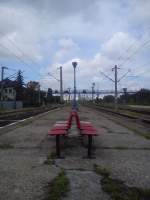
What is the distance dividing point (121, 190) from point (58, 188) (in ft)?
3.42

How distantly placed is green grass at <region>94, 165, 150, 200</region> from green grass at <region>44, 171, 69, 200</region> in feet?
2.15

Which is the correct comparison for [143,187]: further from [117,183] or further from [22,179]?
[22,179]

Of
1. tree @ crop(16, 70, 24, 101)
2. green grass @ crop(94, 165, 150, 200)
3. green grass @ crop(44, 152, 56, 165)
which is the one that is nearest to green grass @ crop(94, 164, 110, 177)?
green grass @ crop(94, 165, 150, 200)

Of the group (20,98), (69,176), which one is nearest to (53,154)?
(69,176)

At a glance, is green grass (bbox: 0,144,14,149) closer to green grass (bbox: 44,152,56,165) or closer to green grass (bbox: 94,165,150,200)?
green grass (bbox: 44,152,56,165)

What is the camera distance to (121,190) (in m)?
5.79

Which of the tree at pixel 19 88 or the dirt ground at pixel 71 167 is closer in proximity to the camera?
the dirt ground at pixel 71 167

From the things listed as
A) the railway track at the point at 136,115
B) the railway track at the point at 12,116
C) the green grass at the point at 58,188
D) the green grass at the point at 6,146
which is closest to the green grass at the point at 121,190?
the green grass at the point at 58,188

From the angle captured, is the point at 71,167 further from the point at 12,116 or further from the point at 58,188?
the point at 12,116

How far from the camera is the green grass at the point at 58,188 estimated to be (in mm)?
5344

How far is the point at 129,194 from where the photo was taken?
5.58 meters

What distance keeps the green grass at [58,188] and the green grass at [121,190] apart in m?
0.66

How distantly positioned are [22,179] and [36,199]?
1223 mm

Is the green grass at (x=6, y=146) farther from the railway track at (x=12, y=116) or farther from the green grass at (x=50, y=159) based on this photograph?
the railway track at (x=12, y=116)
